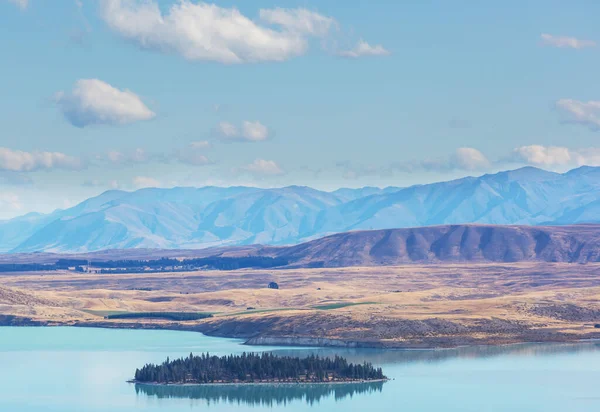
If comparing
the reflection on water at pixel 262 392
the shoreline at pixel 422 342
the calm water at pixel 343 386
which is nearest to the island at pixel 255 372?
the reflection on water at pixel 262 392

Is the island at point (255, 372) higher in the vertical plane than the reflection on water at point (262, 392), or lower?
higher

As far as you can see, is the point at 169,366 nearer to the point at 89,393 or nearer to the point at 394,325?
the point at 89,393

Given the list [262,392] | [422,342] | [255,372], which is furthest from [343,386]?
[422,342]

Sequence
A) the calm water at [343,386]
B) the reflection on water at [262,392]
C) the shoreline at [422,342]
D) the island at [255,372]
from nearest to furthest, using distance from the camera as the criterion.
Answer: the calm water at [343,386] → the reflection on water at [262,392] → the island at [255,372] → the shoreline at [422,342]

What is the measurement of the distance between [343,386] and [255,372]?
948 centimetres

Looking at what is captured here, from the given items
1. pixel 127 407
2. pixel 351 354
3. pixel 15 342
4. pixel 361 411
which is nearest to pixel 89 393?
pixel 127 407

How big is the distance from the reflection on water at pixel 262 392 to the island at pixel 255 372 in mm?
1787

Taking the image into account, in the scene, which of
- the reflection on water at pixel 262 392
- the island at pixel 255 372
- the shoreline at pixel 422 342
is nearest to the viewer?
the reflection on water at pixel 262 392

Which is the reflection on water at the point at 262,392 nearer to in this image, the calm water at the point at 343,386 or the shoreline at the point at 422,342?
the calm water at the point at 343,386

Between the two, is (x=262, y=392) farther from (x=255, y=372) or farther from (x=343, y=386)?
(x=343, y=386)

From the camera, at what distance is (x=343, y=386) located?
4796 inches

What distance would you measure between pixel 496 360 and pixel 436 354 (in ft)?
35.5

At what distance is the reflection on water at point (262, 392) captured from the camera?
376ft

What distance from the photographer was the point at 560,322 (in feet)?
611
